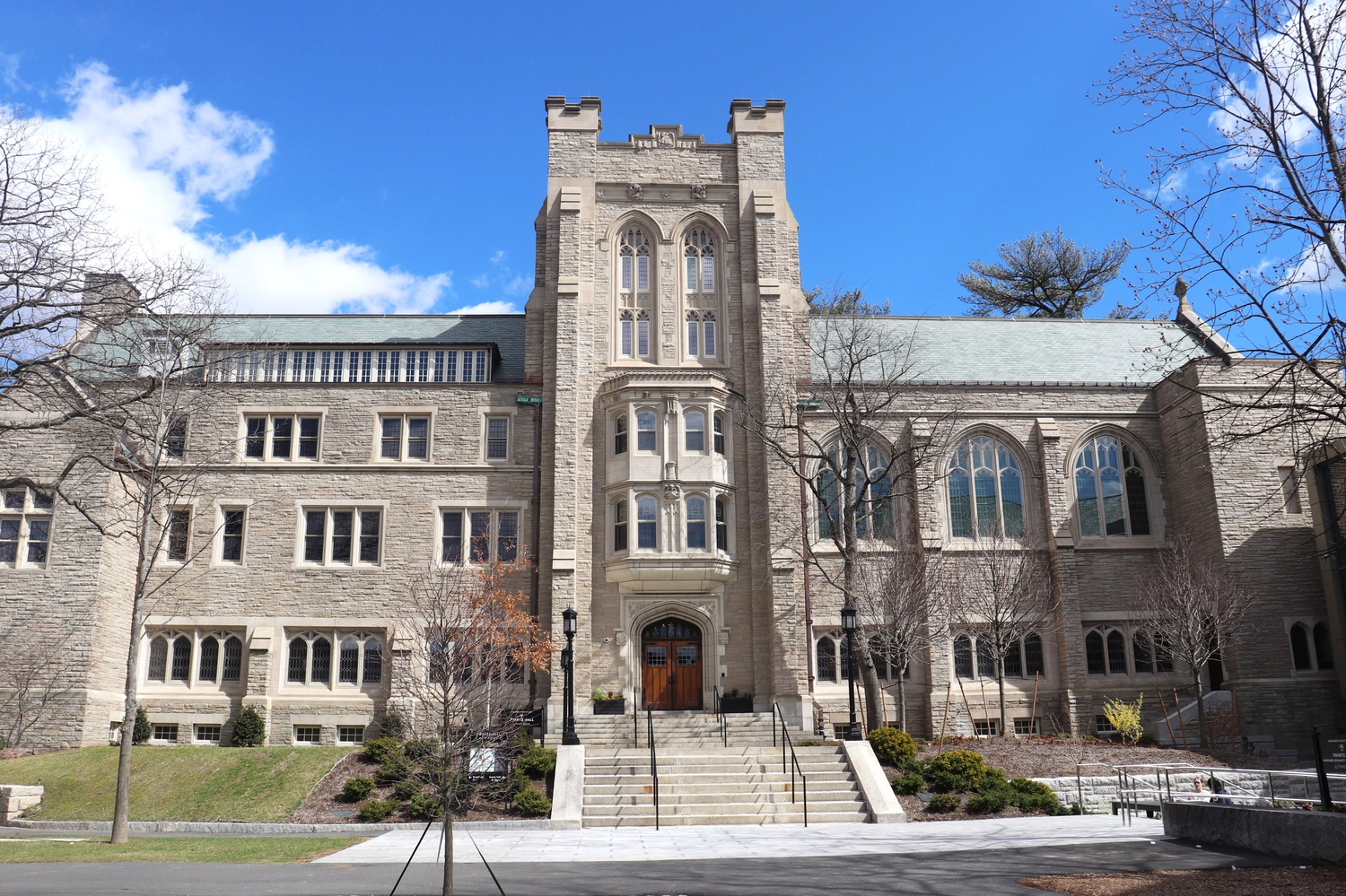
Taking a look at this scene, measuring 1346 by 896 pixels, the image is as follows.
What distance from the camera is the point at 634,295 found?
30594mm

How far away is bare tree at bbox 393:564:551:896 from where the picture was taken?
18094 mm

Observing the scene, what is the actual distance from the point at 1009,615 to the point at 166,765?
2107 centimetres

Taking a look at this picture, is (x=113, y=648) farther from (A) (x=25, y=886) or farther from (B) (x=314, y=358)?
(A) (x=25, y=886)

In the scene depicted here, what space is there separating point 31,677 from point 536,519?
12739 mm

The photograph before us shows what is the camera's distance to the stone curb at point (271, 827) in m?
19.2

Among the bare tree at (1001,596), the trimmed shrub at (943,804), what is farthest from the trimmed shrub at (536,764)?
the bare tree at (1001,596)

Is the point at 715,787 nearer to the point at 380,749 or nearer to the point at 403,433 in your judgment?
the point at 380,749

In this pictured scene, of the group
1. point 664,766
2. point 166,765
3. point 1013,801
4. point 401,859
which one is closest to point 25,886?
point 401,859

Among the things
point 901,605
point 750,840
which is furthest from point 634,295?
point 750,840

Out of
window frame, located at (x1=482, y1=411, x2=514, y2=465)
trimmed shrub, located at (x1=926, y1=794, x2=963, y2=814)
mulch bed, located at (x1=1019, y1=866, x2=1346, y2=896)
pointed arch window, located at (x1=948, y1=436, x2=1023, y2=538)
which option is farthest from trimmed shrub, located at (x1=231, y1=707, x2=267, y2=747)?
mulch bed, located at (x1=1019, y1=866, x2=1346, y2=896)

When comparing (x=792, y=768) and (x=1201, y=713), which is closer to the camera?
(x=792, y=768)

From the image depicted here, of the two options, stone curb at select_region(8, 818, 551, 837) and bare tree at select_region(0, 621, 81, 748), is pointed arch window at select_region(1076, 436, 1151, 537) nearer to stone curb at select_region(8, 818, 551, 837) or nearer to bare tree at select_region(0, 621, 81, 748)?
stone curb at select_region(8, 818, 551, 837)

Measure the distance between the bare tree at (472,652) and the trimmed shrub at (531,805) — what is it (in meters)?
1.12

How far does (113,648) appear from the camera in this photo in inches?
1045
